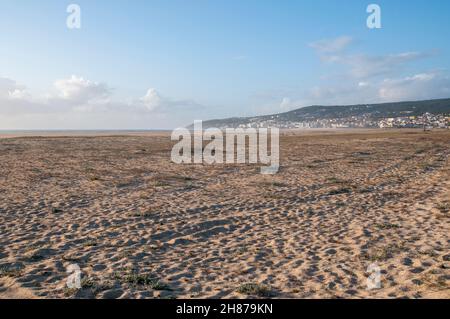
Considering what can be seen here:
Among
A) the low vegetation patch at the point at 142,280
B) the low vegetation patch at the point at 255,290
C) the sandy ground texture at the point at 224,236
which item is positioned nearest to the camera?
the low vegetation patch at the point at 255,290

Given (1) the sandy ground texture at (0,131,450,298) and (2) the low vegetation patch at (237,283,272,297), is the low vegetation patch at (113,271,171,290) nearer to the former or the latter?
(1) the sandy ground texture at (0,131,450,298)

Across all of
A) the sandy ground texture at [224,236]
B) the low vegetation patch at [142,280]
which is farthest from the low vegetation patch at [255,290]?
the low vegetation patch at [142,280]

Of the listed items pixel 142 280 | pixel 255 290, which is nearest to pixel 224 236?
pixel 142 280

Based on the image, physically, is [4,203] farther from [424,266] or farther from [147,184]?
[424,266]

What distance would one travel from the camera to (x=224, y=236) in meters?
11.4

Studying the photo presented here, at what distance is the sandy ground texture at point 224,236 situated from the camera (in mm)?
7629

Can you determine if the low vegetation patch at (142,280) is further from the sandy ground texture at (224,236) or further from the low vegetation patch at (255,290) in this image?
the low vegetation patch at (255,290)

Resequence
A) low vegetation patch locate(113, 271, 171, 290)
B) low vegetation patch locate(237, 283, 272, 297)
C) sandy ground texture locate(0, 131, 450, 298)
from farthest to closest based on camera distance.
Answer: sandy ground texture locate(0, 131, 450, 298)
low vegetation patch locate(113, 271, 171, 290)
low vegetation patch locate(237, 283, 272, 297)

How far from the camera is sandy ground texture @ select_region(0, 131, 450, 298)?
7629 mm

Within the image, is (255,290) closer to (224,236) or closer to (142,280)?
(142,280)

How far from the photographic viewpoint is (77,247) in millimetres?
10086

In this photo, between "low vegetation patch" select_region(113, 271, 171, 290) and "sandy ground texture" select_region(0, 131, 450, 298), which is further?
"sandy ground texture" select_region(0, 131, 450, 298)

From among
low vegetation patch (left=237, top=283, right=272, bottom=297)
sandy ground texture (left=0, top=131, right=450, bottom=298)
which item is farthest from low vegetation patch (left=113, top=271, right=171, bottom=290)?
low vegetation patch (left=237, top=283, right=272, bottom=297)

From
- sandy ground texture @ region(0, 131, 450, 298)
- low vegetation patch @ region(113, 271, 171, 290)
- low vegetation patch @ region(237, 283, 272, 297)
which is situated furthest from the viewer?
sandy ground texture @ region(0, 131, 450, 298)
